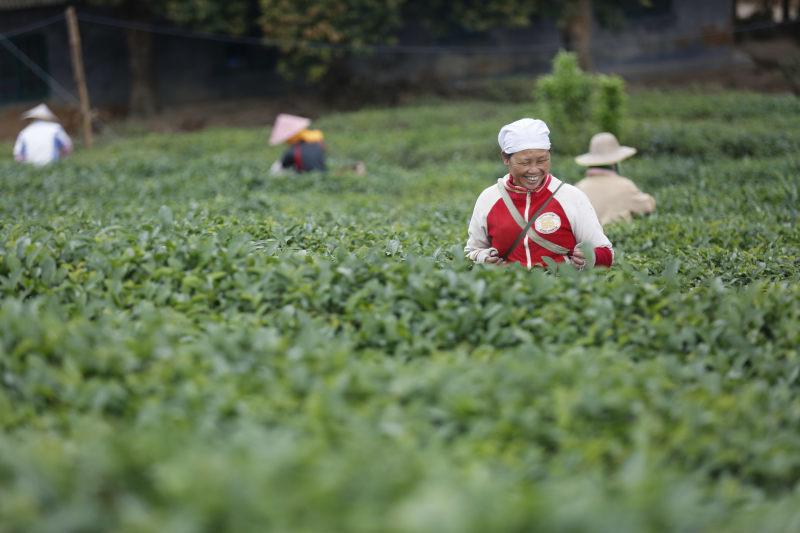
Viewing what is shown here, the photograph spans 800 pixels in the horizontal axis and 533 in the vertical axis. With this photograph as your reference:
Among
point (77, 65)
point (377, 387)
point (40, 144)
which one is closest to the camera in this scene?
point (377, 387)

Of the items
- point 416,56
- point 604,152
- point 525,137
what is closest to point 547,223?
point 525,137

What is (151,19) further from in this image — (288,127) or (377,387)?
(377,387)

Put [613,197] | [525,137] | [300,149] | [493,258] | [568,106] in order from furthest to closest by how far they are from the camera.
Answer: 1. [568,106]
2. [300,149]
3. [613,197]
4. [493,258]
5. [525,137]

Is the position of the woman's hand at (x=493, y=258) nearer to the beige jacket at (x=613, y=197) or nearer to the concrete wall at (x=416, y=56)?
the beige jacket at (x=613, y=197)

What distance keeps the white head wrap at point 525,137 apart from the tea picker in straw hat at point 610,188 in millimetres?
3350

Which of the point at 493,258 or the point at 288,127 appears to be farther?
the point at 288,127

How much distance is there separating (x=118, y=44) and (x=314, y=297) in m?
23.9

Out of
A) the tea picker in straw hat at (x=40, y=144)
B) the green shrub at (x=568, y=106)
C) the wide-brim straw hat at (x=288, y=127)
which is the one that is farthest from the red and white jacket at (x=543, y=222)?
the tea picker in straw hat at (x=40, y=144)

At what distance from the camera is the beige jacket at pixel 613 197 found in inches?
339

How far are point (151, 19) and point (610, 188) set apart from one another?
1974 cm

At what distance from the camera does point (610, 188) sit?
8.65m

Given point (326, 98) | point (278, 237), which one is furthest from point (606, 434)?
point (326, 98)

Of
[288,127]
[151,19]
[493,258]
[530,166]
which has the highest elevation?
[151,19]

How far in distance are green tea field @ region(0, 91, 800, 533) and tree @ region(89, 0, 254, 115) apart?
17.0 meters
